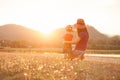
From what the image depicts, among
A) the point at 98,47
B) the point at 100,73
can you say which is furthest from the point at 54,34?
the point at 100,73

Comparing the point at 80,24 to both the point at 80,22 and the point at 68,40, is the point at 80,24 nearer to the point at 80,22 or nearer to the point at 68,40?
the point at 80,22

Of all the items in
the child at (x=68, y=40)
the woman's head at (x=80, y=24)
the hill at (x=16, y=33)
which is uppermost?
the hill at (x=16, y=33)

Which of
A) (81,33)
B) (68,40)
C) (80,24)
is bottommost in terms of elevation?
(68,40)

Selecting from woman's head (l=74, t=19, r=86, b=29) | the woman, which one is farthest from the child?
woman's head (l=74, t=19, r=86, b=29)

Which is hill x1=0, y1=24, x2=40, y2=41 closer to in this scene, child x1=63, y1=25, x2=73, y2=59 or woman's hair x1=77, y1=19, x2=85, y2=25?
child x1=63, y1=25, x2=73, y2=59

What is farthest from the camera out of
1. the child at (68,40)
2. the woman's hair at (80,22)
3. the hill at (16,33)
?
the hill at (16,33)

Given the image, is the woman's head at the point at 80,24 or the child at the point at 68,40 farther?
the child at the point at 68,40

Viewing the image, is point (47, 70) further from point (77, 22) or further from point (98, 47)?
point (98, 47)

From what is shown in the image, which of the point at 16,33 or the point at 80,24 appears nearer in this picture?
the point at 80,24

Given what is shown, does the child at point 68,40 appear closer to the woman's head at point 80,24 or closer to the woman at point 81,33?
the woman at point 81,33

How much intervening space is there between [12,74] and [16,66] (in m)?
1.37

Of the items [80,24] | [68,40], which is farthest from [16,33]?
[80,24]

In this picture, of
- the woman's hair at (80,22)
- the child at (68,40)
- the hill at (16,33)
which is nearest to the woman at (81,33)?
the woman's hair at (80,22)

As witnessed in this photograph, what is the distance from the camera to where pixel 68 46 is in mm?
15891
